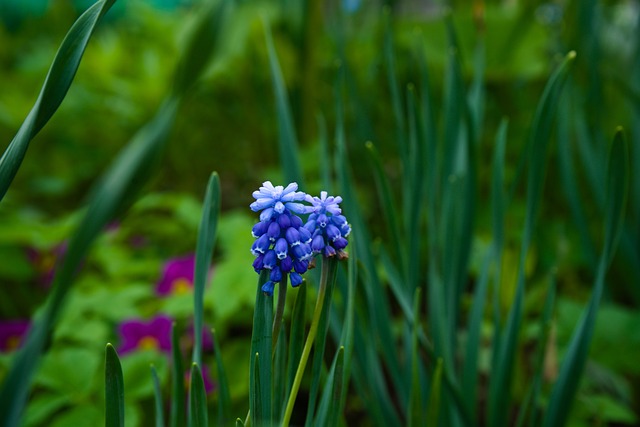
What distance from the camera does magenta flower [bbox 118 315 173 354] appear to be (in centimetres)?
98

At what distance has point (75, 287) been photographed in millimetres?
1099

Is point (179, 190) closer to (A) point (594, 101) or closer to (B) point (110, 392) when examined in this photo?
(A) point (594, 101)

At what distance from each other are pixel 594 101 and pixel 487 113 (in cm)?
56

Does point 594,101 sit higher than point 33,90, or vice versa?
point 33,90

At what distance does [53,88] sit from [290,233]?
7.0 inches

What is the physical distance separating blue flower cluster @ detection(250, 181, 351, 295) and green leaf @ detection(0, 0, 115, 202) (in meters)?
0.15

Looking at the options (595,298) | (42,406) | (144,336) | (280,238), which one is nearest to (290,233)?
(280,238)

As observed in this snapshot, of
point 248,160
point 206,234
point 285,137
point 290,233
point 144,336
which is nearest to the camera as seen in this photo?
point 290,233

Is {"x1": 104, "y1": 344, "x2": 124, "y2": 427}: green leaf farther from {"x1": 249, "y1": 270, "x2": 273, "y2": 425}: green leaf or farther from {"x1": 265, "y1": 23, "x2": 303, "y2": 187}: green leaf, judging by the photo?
{"x1": 265, "y1": 23, "x2": 303, "y2": 187}: green leaf

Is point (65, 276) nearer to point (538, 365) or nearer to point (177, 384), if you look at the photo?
point (177, 384)

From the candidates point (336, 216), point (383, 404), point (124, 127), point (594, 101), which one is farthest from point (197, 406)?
point (124, 127)

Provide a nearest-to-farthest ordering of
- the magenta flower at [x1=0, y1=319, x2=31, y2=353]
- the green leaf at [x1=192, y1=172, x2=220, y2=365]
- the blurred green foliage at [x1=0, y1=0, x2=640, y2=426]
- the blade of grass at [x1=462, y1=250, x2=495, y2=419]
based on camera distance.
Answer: the green leaf at [x1=192, y1=172, x2=220, y2=365], the blade of grass at [x1=462, y1=250, x2=495, y2=419], the blurred green foliage at [x1=0, y1=0, x2=640, y2=426], the magenta flower at [x1=0, y1=319, x2=31, y2=353]

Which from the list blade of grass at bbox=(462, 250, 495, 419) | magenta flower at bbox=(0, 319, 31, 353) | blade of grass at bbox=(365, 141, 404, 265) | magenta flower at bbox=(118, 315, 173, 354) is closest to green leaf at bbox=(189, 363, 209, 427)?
blade of grass at bbox=(365, 141, 404, 265)

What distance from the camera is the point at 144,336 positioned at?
0.99 m
